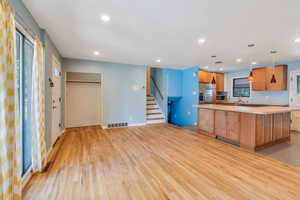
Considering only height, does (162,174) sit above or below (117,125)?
below

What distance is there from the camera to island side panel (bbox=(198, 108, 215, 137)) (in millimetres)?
4371

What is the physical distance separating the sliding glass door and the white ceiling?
52cm

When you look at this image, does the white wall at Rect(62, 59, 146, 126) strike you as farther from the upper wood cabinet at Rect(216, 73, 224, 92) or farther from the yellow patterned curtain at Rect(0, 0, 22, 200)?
the upper wood cabinet at Rect(216, 73, 224, 92)

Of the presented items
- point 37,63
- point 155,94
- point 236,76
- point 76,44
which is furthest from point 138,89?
point 236,76

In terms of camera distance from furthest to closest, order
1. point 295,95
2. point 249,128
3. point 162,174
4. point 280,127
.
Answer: point 295,95, point 280,127, point 249,128, point 162,174

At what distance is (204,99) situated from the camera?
6.65m

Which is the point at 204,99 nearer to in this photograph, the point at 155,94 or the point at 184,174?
the point at 155,94

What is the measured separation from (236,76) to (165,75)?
11.9ft

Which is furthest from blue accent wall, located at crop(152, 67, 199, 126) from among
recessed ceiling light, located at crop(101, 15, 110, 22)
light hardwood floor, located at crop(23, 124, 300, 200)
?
recessed ceiling light, located at crop(101, 15, 110, 22)

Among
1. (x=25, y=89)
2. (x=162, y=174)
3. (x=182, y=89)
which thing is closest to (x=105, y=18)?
(x=25, y=89)

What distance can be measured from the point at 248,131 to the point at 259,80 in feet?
12.0

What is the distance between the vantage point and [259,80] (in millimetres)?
5844

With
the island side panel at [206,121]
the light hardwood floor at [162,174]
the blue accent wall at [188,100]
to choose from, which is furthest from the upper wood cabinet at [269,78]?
the light hardwood floor at [162,174]

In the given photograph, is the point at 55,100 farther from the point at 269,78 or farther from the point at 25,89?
the point at 269,78
